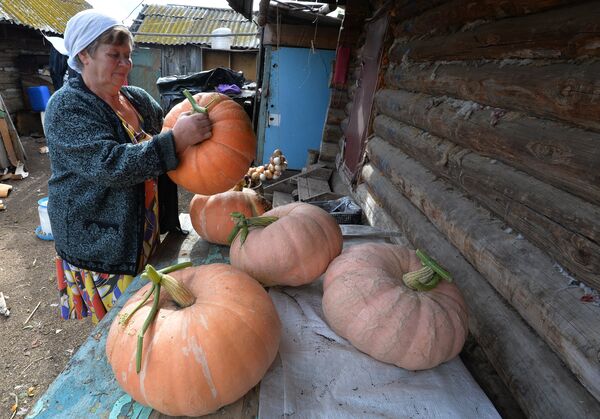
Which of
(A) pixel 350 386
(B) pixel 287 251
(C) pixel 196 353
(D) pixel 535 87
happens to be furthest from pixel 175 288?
(D) pixel 535 87

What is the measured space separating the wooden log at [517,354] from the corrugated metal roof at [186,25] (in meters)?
13.3

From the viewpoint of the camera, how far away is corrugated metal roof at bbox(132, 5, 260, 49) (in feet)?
44.7

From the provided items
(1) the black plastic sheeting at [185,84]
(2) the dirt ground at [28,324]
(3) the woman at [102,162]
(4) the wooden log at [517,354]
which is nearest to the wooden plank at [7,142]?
(2) the dirt ground at [28,324]

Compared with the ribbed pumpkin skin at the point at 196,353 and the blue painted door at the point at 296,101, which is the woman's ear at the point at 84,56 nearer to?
the ribbed pumpkin skin at the point at 196,353

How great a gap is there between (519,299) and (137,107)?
2.15 meters

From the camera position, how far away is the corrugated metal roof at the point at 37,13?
9.44 meters

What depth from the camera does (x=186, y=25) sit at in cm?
1545

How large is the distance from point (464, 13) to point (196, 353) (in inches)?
91.5

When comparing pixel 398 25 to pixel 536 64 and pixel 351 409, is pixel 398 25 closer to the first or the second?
pixel 536 64

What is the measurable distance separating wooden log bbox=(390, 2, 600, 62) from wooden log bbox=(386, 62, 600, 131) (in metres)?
0.05

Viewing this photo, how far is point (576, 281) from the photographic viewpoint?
1152mm

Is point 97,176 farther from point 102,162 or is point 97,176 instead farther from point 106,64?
point 106,64

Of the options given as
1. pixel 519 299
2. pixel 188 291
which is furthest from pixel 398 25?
pixel 188 291

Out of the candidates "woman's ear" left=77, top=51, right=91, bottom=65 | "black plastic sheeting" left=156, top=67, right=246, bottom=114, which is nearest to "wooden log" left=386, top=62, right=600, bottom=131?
"woman's ear" left=77, top=51, right=91, bottom=65
